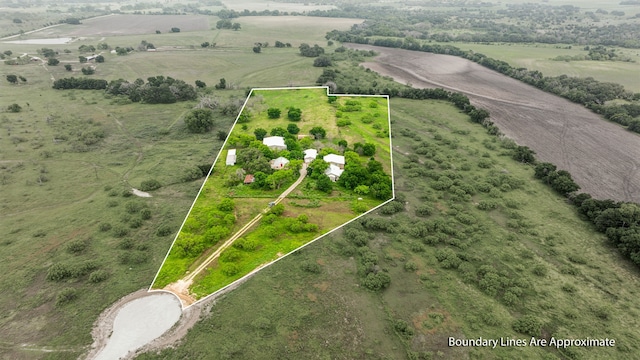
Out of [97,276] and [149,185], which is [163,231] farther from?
[149,185]

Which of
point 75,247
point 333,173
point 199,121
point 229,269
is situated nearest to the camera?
point 229,269

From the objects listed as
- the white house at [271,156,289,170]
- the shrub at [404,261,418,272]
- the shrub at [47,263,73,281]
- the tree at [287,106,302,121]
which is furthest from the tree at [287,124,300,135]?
the shrub at [47,263,73,281]

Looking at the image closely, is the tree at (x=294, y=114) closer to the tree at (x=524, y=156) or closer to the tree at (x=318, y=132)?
the tree at (x=318, y=132)

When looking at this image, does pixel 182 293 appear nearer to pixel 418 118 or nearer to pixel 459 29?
pixel 418 118

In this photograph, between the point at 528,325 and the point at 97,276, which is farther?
the point at 97,276

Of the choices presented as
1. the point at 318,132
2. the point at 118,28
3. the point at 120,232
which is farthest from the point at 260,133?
the point at 118,28

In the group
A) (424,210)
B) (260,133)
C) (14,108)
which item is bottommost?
(424,210)
